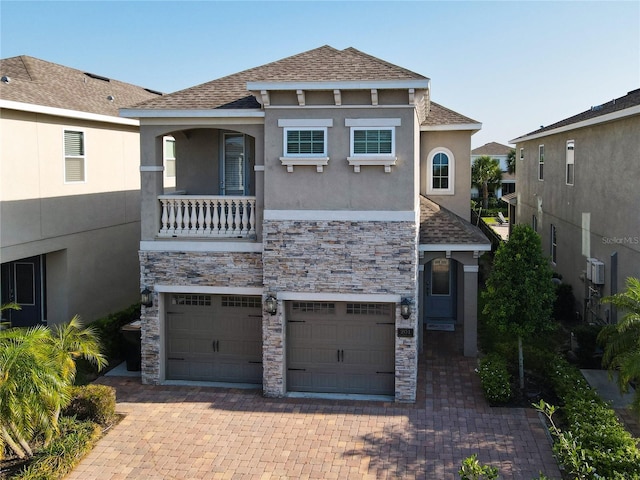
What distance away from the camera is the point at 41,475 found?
941cm

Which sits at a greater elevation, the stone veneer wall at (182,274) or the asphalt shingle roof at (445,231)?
the asphalt shingle roof at (445,231)

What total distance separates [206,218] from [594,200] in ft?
35.1

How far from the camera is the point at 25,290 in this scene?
56.1 feet

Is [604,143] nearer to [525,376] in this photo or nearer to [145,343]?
[525,376]

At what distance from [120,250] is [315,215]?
848cm

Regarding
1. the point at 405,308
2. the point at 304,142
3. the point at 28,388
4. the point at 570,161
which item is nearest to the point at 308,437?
the point at 405,308

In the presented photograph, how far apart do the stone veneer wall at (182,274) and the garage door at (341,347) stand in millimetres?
1164

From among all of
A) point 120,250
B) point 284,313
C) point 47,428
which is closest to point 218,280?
point 284,313

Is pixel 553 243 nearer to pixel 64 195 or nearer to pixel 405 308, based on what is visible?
pixel 405 308

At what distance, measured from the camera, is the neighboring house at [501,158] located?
193 ft

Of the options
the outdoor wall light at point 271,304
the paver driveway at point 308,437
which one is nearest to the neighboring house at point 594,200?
the paver driveway at point 308,437

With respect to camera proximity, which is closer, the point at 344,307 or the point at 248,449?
the point at 248,449

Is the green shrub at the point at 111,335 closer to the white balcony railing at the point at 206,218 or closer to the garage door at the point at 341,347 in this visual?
the white balcony railing at the point at 206,218

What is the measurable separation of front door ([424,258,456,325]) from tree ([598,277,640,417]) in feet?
24.0
